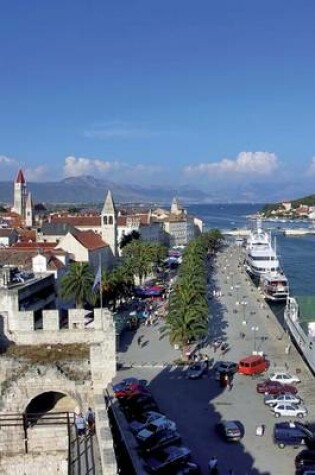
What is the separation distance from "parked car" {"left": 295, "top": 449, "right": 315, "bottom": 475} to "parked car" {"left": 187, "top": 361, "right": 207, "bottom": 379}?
12716 millimetres

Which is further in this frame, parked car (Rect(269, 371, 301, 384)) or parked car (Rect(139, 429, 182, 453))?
parked car (Rect(269, 371, 301, 384))

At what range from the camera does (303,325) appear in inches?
1857

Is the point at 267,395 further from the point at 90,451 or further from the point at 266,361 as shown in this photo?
the point at 90,451

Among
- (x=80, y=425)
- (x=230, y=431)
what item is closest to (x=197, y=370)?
(x=230, y=431)

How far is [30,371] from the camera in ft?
59.0

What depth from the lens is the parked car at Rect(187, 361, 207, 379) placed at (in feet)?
121

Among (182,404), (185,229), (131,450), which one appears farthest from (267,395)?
(185,229)

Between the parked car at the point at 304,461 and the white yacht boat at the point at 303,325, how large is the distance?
14357 millimetres

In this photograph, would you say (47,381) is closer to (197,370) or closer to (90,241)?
(197,370)

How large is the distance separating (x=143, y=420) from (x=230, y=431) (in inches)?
157

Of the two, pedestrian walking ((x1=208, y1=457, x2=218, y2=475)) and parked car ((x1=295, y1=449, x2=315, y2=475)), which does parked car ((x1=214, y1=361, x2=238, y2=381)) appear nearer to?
parked car ((x1=295, y1=449, x2=315, y2=475))

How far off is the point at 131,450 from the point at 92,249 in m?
50.3

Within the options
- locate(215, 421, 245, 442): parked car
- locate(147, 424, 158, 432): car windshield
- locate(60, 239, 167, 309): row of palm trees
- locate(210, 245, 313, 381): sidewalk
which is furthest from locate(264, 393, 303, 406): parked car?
locate(60, 239, 167, 309): row of palm trees

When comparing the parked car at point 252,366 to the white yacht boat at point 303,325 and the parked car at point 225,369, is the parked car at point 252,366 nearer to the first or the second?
the parked car at point 225,369
